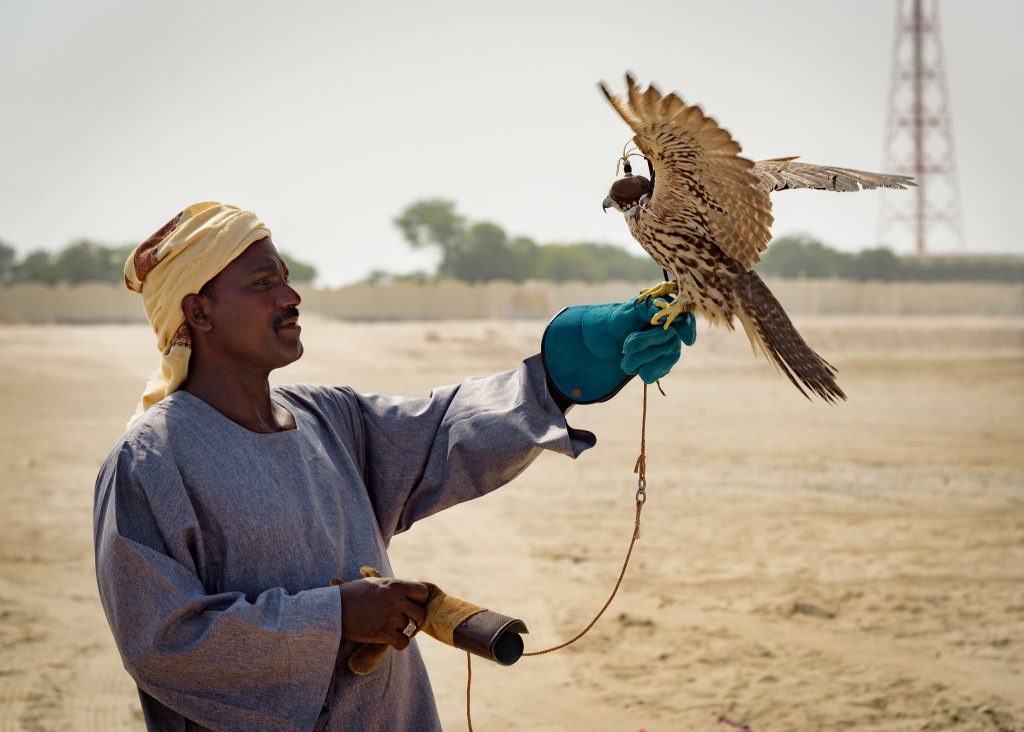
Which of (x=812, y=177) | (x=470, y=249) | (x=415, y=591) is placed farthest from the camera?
(x=470, y=249)

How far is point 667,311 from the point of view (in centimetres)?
225

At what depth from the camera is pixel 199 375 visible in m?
1.99

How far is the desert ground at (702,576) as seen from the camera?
13.0 ft

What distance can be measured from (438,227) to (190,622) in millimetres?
48103

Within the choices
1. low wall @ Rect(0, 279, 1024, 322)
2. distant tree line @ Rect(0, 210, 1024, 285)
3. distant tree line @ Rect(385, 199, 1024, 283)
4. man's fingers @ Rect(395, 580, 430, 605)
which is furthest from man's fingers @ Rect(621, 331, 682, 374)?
distant tree line @ Rect(385, 199, 1024, 283)

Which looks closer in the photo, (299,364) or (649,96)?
(649,96)

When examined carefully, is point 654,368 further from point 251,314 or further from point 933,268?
point 933,268

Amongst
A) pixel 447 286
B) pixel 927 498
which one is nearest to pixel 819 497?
pixel 927 498

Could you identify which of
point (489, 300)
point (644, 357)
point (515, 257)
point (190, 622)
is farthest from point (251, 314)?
point (515, 257)

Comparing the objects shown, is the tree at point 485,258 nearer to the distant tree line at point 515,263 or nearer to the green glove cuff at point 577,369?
the distant tree line at point 515,263

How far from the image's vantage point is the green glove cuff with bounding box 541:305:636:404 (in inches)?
88.6

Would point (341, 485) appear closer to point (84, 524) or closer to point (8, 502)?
point (84, 524)

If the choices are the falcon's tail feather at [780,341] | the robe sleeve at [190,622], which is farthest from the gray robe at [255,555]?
the falcon's tail feather at [780,341]

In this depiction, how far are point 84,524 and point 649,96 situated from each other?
586cm
